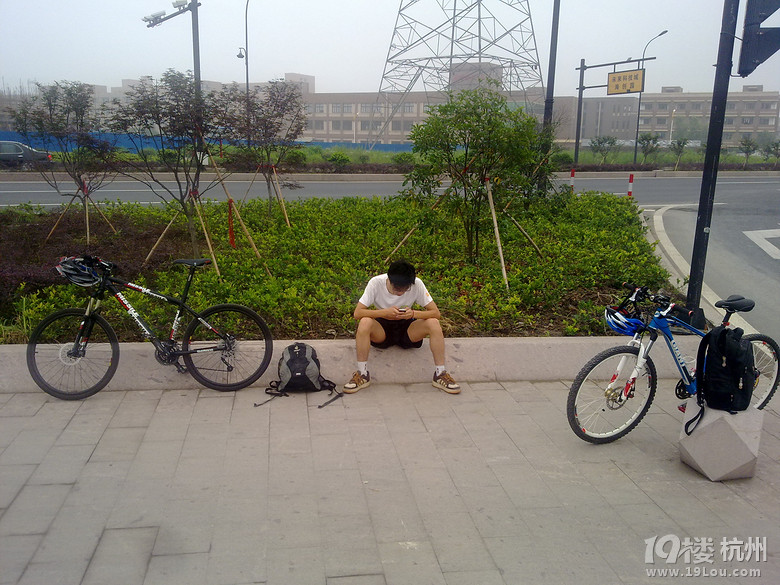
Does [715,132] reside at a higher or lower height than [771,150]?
lower

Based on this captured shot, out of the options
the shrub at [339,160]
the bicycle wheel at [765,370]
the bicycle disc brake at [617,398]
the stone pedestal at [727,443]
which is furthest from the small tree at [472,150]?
the shrub at [339,160]

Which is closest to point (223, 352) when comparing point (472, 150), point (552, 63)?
point (472, 150)

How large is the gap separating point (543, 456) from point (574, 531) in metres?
0.90

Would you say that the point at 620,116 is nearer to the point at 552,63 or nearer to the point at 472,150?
the point at 552,63

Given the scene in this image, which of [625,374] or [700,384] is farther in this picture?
[625,374]

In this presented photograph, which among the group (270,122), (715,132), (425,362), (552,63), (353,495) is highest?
(552,63)

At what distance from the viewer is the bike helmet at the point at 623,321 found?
4535 millimetres

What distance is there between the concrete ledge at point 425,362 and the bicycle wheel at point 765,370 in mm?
707

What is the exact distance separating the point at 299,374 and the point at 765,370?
371 centimetres

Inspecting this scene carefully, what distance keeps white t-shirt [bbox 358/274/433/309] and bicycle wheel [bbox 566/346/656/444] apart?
1.55m

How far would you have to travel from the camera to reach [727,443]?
13.5 ft

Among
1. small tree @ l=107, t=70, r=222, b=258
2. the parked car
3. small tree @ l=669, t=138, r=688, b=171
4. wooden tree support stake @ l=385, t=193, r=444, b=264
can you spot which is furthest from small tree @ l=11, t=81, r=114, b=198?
small tree @ l=669, t=138, r=688, b=171

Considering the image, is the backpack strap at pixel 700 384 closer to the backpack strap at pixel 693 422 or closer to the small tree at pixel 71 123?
the backpack strap at pixel 693 422

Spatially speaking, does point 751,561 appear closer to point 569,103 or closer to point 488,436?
point 488,436
